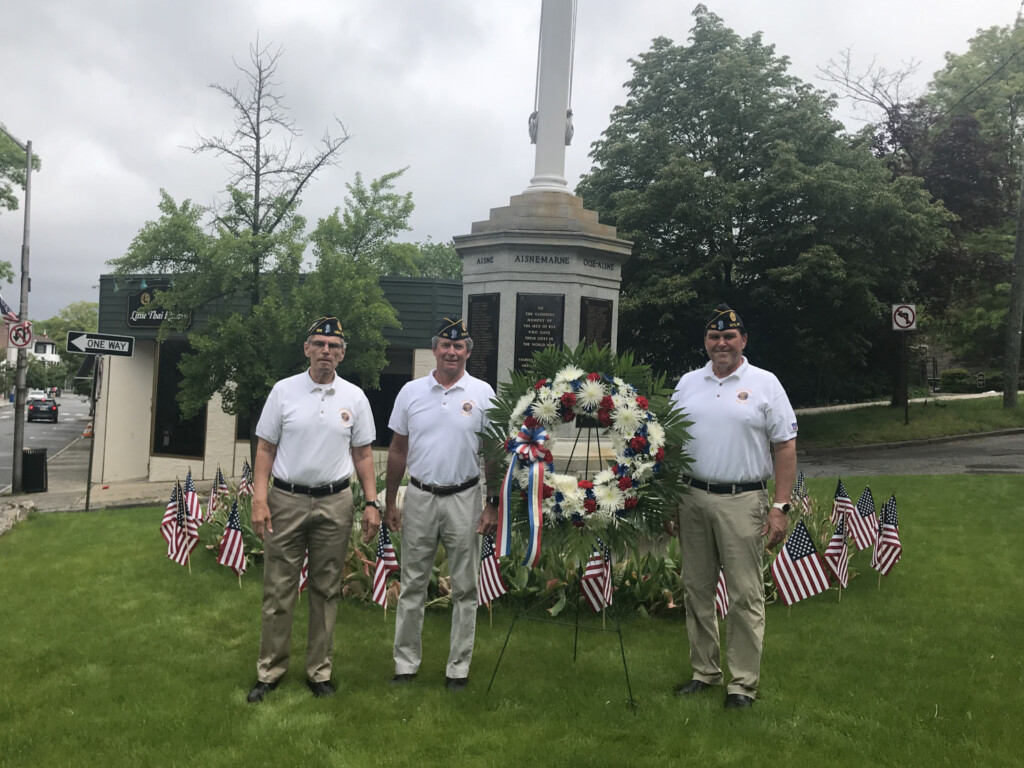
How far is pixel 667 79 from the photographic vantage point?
25.0 metres

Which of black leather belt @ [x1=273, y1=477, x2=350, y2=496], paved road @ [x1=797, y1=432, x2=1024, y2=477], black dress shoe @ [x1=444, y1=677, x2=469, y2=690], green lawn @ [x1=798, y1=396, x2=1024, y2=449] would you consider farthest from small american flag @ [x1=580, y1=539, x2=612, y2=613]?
green lawn @ [x1=798, y1=396, x2=1024, y2=449]

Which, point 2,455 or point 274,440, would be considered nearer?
point 274,440

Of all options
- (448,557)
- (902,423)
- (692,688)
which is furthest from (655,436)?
(902,423)

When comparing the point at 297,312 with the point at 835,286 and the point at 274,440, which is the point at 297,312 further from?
the point at 835,286

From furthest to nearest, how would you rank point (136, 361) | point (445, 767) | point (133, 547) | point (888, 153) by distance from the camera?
1. point (888, 153)
2. point (136, 361)
3. point (133, 547)
4. point (445, 767)

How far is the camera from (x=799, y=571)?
6.61 m

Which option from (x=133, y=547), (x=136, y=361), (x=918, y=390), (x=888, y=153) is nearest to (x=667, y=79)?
(x=888, y=153)

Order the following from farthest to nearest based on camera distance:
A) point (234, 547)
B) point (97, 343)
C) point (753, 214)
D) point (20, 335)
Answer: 1. point (753, 214)
2. point (20, 335)
3. point (97, 343)
4. point (234, 547)

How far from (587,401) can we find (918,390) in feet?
97.6

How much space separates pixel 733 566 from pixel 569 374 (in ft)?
4.70

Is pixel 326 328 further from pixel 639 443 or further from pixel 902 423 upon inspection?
pixel 902 423

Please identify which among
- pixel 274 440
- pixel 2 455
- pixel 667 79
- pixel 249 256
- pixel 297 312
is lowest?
pixel 2 455

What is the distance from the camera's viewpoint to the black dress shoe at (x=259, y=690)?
4.79 metres

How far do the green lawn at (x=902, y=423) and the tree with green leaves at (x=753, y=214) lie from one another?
67.4 inches
